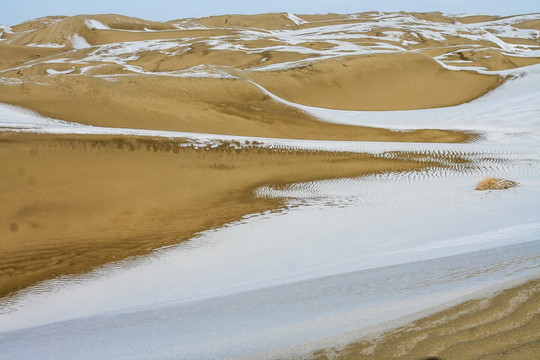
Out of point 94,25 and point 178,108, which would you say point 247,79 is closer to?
point 178,108

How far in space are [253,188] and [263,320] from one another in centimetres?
441

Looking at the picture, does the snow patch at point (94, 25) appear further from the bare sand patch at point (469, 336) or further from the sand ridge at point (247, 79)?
the bare sand patch at point (469, 336)

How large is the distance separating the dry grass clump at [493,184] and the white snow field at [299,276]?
170 millimetres

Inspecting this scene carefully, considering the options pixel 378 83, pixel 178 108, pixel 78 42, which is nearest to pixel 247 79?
pixel 178 108

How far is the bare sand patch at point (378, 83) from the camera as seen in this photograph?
1650cm

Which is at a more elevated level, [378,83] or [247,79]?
[247,79]

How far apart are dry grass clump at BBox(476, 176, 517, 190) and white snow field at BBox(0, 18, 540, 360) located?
17 cm

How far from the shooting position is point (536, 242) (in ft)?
13.9

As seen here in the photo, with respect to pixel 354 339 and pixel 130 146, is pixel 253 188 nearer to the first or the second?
pixel 130 146

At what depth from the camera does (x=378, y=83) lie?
1836 cm

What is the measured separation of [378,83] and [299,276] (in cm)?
1521

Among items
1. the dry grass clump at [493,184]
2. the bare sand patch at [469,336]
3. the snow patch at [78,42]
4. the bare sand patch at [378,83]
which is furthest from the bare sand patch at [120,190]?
the snow patch at [78,42]

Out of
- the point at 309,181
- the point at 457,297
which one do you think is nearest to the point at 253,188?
the point at 309,181

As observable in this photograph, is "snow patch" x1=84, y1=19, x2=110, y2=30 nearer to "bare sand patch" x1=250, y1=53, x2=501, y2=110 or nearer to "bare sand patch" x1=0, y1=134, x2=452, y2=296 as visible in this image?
"bare sand patch" x1=250, y1=53, x2=501, y2=110
